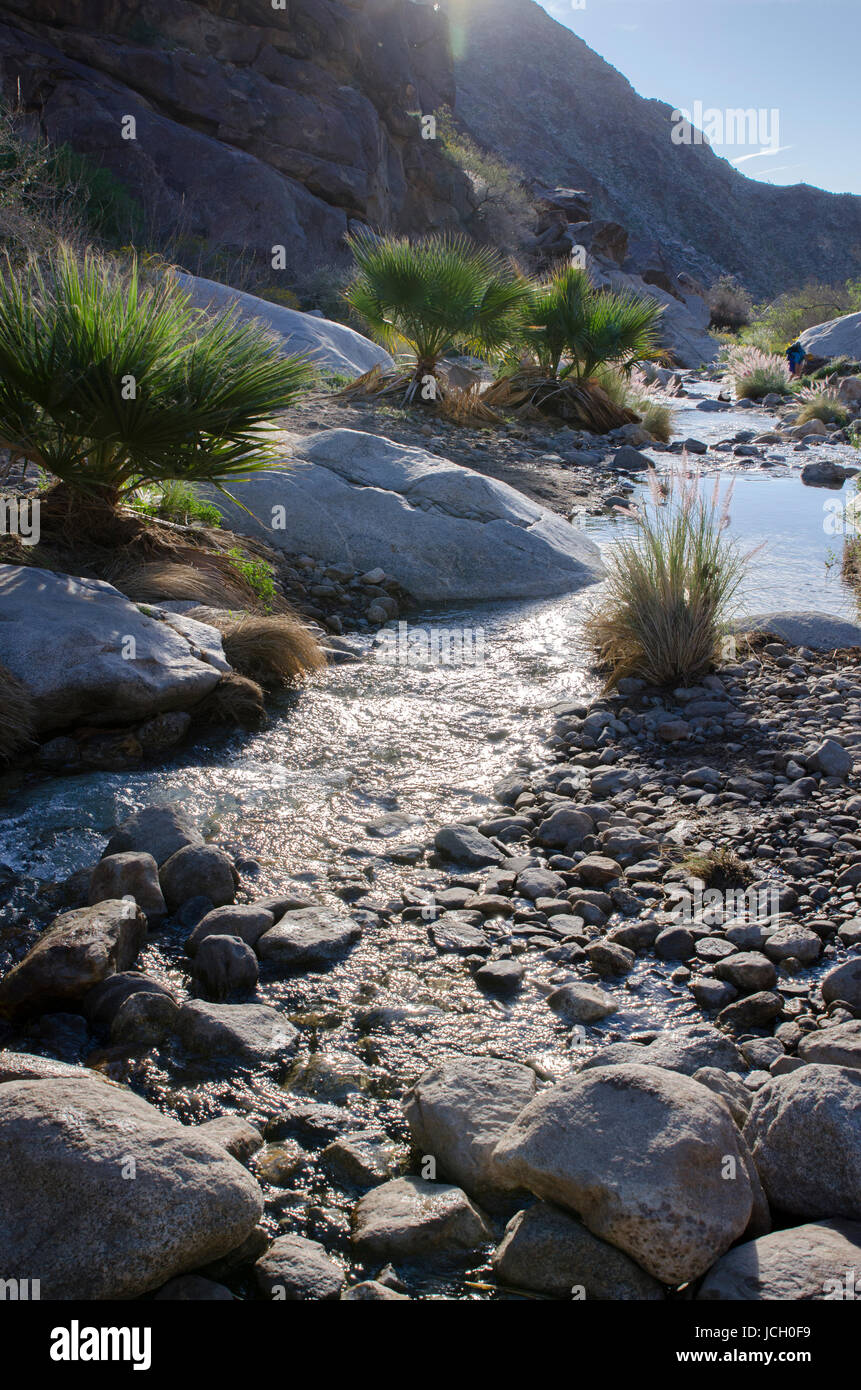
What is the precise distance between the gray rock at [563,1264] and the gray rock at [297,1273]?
0.35 metres

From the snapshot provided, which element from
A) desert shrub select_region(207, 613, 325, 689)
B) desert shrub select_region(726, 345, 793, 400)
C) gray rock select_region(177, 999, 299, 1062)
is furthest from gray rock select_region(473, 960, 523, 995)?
desert shrub select_region(726, 345, 793, 400)

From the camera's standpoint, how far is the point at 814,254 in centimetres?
7200

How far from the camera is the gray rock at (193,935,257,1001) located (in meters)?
3.05

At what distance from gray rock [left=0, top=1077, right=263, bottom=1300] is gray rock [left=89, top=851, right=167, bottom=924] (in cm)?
126

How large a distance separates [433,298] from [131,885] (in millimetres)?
10092

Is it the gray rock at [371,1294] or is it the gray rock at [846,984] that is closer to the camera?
the gray rock at [371,1294]

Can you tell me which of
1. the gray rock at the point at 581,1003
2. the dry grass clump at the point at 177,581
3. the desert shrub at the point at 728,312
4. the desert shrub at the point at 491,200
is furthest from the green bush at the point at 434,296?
the desert shrub at the point at 728,312

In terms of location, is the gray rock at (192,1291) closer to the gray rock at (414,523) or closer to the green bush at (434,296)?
the gray rock at (414,523)

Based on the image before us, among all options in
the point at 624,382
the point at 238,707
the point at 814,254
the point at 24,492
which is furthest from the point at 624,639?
the point at 814,254

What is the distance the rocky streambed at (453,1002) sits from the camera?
201 cm

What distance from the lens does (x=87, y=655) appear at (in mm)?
4617

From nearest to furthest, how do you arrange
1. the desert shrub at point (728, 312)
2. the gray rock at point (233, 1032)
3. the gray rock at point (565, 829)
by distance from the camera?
1. the gray rock at point (233, 1032)
2. the gray rock at point (565, 829)
3. the desert shrub at point (728, 312)

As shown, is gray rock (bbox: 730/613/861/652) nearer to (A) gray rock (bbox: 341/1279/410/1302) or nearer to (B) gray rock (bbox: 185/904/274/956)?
(B) gray rock (bbox: 185/904/274/956)

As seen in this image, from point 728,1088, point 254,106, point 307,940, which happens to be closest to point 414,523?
point 307,940
